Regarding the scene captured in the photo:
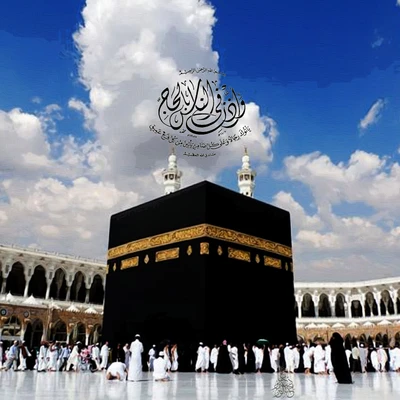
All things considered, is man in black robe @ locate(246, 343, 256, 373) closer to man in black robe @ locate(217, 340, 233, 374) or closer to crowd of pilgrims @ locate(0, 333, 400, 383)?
crowd of pilgrims @ locate(0, 333, 400, 383)

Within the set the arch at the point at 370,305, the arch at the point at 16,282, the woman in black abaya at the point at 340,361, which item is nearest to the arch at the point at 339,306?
the arch at the point at 370,305

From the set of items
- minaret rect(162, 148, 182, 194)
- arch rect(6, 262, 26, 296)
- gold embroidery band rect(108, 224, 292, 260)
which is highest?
minaret rect(162, 148, 182, 194)

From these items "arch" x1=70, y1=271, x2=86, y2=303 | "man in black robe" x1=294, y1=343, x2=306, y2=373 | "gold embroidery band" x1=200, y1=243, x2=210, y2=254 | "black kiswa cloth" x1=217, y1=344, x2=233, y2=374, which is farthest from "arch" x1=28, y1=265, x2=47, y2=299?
"black kiswa cloth" x1=217, y1=344, x2=233, y2=374

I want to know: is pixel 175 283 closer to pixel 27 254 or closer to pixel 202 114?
pixel 202 114

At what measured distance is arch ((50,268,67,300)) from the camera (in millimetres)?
22797

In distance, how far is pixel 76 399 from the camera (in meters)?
3.29

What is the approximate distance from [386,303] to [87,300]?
15898 mm

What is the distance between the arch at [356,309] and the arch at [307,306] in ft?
7.71

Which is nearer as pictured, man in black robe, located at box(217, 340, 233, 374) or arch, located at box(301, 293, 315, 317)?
man in black robe, located at box(217, 340, 233, 374)

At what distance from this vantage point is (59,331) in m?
19.5

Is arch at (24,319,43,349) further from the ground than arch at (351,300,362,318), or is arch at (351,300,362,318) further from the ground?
arch at (351,300,362,318)

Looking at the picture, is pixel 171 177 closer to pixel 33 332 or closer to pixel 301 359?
pixel 33 332

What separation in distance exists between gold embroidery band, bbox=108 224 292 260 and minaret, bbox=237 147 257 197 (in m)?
16.2

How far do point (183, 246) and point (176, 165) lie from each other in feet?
59.2
